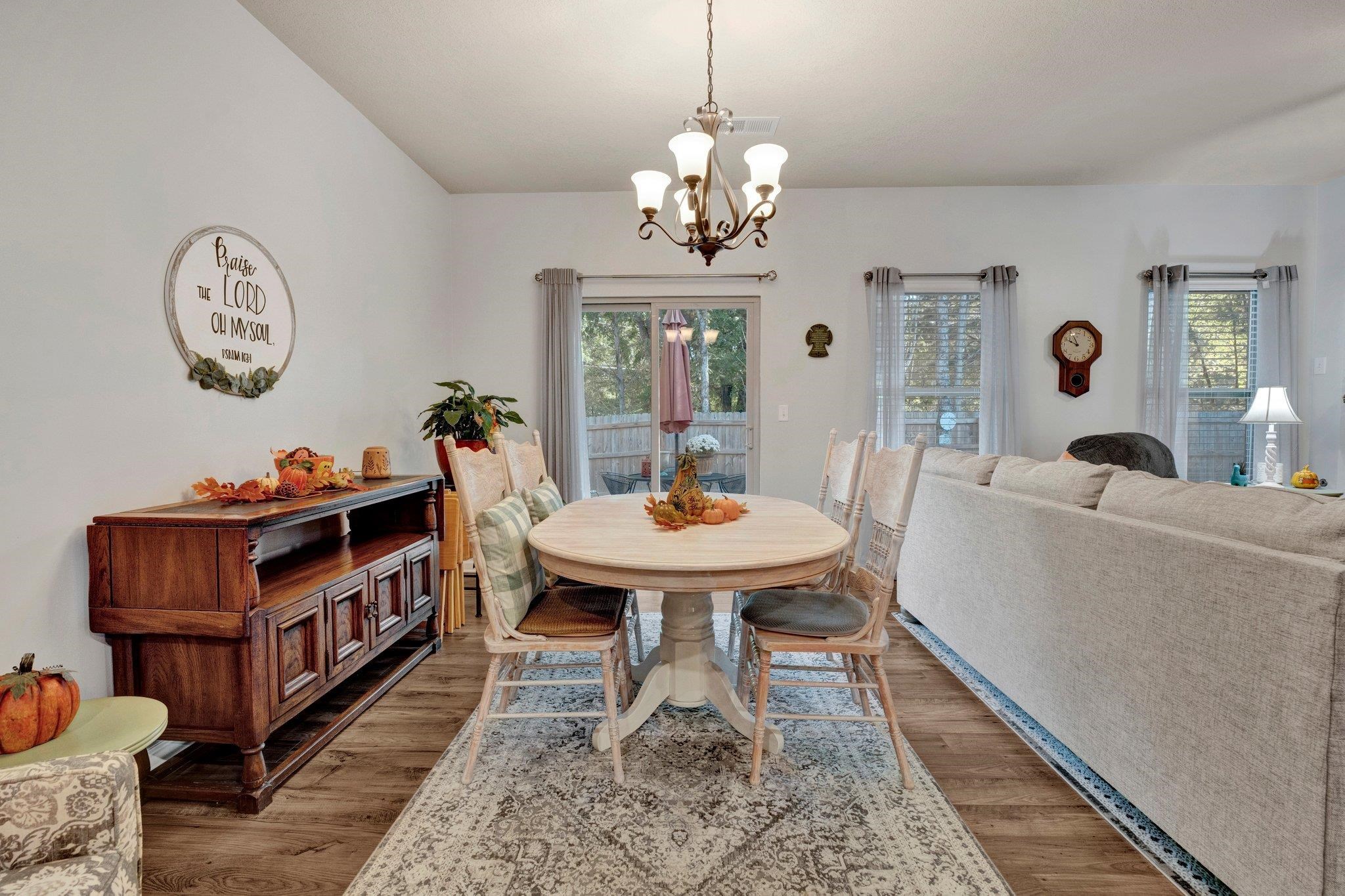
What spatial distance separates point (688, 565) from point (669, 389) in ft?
10.3

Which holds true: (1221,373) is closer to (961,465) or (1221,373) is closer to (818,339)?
(818,339)

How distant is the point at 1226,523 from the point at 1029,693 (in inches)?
38.4

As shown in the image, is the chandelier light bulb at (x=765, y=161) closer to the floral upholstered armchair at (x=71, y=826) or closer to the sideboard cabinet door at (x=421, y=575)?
the sideboard cabinet door at (x=421, y=575)

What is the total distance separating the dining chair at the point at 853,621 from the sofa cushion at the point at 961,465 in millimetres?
462

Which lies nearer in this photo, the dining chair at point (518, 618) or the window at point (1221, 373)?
the dining chair at point (518, 618)

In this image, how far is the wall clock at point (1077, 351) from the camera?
4.51 metres

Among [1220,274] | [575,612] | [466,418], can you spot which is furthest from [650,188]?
[1220,274]

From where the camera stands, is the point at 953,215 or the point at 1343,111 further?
the point at 953,215

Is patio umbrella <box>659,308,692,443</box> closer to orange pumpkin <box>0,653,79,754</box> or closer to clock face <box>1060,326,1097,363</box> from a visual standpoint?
clock face <box>1060,326,1097,363</box>

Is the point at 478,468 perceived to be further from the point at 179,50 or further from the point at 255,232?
the point at 179,50

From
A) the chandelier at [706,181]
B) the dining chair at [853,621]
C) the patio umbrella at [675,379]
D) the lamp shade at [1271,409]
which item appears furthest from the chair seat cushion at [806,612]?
the lamp shade at [1271,409]

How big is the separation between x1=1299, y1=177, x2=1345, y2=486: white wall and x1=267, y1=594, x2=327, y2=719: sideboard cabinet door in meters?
6.19

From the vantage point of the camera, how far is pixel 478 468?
7.11 feet

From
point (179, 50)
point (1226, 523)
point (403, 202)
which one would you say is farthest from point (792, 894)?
point (403, 202)
